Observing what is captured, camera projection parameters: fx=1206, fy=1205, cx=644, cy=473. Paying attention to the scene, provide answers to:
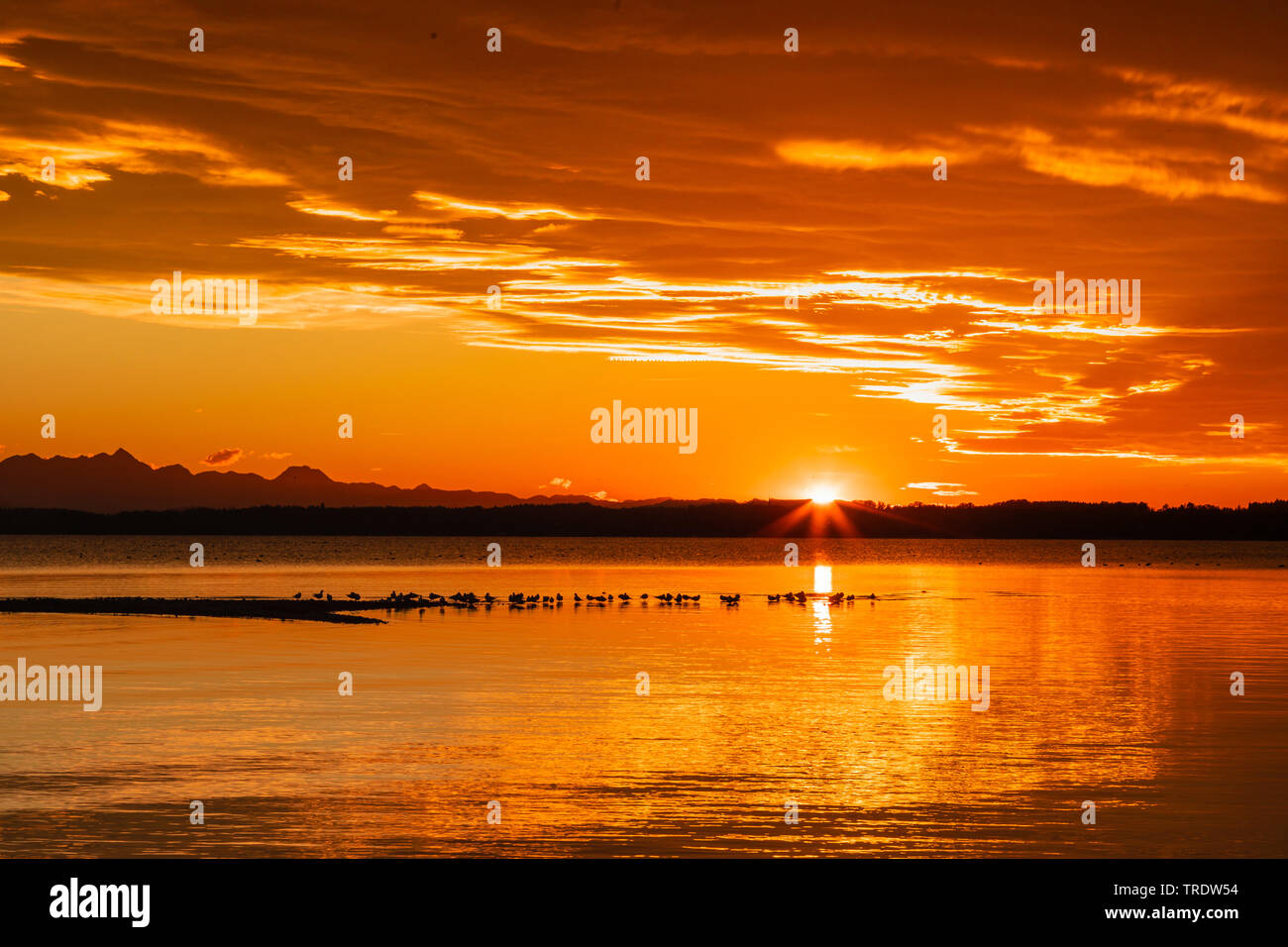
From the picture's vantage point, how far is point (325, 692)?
36.3 m

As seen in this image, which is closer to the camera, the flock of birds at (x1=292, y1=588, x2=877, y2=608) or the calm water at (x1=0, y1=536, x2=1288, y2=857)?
the calm water at (x1=0, y1=536, x2=1288, y2=857)

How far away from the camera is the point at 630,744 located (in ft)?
93.0

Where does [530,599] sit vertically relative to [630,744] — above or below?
above

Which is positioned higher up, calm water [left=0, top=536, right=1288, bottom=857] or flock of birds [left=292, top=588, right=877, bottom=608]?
flock of birds [left=292, top=588, right=877, bottom=608]

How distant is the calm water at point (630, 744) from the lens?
2027 centimetres

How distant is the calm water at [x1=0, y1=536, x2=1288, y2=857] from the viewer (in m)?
20.3

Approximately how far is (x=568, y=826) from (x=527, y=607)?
54.9 metres

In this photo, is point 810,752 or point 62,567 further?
point 62,567

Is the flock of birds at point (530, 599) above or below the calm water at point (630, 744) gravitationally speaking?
above

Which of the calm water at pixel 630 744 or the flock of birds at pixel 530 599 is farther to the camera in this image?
the flock of birds at pixel 530 599

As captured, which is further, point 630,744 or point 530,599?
point 530,599
